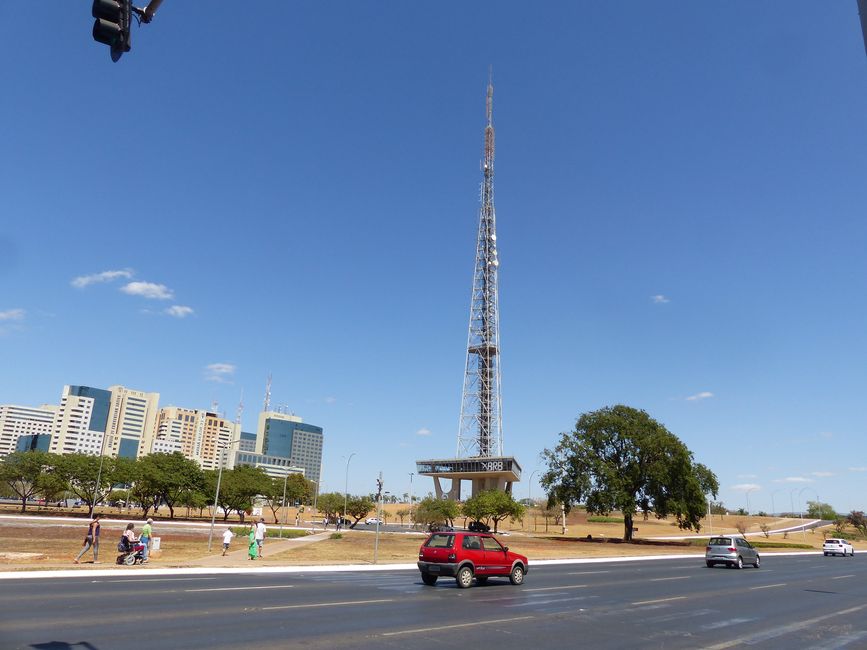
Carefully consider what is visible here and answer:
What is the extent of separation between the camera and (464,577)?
791 inches

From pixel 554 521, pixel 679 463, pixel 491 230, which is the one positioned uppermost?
pixel 491 230

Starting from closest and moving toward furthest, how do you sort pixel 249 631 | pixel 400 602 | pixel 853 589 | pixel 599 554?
pixel 249 631 < pixel 400 602 < pixel 853 589 < pixel 599 554

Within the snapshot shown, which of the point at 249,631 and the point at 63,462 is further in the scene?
the point at 63,462

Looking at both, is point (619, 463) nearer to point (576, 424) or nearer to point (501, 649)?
point (576, 424)

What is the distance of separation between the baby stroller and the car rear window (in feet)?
39.5

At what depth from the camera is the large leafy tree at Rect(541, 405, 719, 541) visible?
64.4 meters

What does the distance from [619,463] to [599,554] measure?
23712mm

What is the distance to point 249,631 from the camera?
11172 mm

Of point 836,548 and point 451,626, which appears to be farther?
point 836,548

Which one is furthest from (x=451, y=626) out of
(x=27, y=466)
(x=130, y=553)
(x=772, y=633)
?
(x=27, y=466)

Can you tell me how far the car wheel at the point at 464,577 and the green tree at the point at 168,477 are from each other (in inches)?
2596

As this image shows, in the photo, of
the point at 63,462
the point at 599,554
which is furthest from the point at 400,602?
the point at 63,462

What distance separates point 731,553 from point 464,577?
2260 centimetres

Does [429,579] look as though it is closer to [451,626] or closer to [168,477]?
[451,626]
